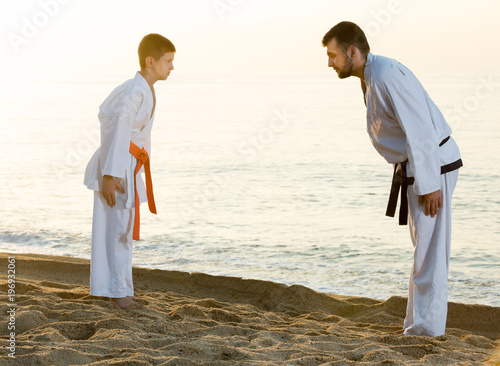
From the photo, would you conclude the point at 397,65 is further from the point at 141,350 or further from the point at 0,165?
the point at 0,165

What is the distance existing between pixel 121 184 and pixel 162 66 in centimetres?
84

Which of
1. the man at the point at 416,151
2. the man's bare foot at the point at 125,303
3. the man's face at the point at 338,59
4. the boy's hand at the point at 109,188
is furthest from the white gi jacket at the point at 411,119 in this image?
the man's bare foot at the point at 125,303

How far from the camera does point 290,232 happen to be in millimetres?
7840


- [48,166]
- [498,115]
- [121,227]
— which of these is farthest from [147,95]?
[498,115]

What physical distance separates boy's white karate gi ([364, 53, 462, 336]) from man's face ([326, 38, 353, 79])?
0.35ft

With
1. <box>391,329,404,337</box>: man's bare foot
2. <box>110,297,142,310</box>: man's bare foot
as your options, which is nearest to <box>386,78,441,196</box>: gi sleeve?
<box>391,329,404,337</box>: man's bare foot

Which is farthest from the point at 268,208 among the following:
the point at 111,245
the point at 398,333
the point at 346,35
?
the point at 346,35

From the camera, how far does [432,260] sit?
3.62 m

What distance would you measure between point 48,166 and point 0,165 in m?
1.05

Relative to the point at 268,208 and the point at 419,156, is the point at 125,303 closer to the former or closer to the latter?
the point at 419,156

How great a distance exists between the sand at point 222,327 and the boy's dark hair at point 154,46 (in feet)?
5.46

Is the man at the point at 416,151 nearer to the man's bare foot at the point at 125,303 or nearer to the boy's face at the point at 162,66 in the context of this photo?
the boy's face at the point at 162,66

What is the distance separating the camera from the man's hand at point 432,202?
351 centimetres

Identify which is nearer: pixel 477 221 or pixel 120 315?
pixel 120 315
